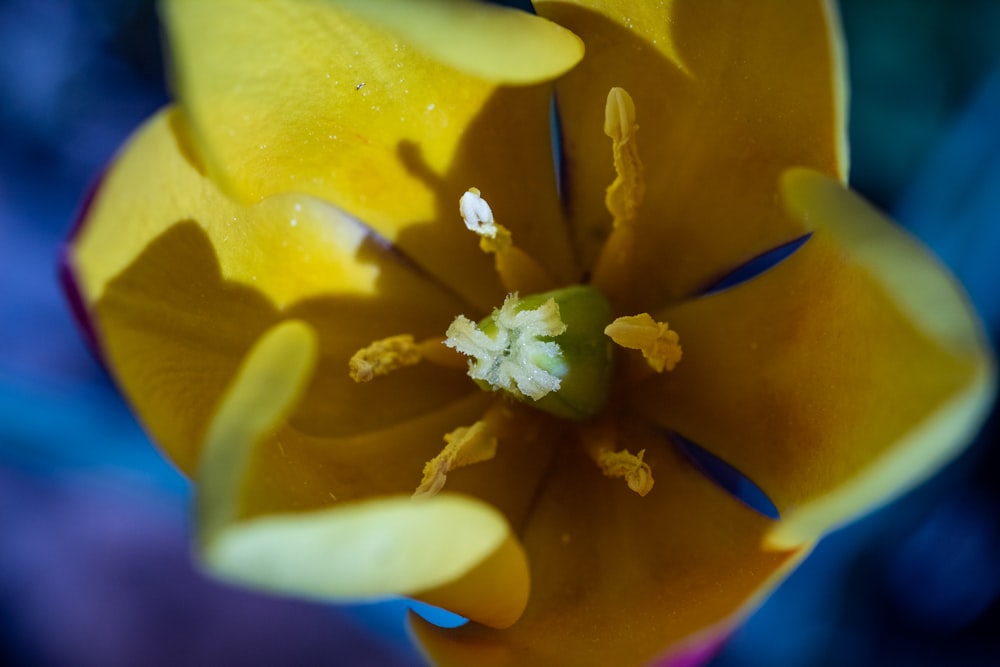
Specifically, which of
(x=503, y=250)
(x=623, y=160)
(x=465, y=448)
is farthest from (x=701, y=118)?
(x=465, y=448)

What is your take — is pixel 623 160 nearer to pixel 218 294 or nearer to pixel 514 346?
pixel 514 346

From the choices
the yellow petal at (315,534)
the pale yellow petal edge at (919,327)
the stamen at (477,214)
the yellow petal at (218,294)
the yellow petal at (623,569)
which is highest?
the pale yellow petal edge at (919,327)

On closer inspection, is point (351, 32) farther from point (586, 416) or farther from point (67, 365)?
point (67, 365)

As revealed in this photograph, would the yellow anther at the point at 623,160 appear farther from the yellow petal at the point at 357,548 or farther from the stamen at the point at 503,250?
the yellow petal at the point at 357,548

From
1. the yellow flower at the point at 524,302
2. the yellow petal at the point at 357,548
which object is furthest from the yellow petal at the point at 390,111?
the yellow petal at the point at 357,548

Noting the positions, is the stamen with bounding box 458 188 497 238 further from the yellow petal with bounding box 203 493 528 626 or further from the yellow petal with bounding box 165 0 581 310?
the yellow petal with bounding box 203 493 528 626

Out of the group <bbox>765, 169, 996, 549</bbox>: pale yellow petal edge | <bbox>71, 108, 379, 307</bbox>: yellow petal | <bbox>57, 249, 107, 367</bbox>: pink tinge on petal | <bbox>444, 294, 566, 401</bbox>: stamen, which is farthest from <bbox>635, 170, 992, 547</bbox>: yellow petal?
<bbox>57, 249, 107, 367</bbox>: pink tinge on petal

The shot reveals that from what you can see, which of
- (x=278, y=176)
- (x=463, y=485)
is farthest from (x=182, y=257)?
(x=463, y=485)
